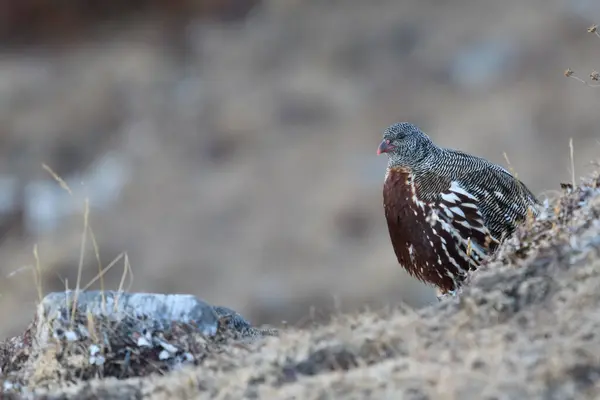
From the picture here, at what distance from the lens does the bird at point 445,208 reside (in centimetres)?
701

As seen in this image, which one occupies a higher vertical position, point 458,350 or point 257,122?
point 257,122

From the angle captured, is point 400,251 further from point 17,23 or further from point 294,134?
point 17,23

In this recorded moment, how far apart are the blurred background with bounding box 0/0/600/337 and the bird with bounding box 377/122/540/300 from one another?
684 cm

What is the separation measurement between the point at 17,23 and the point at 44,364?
72.8ft

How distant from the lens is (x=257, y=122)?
21.8 m

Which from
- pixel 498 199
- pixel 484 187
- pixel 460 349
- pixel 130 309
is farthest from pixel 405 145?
pixel 460 349

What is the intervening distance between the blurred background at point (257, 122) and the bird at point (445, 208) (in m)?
6.84

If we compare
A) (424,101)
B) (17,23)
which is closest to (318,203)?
(424,101)

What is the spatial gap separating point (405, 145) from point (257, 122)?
1417 cm

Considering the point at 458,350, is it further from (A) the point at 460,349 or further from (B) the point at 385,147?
(B) the point at 385,147

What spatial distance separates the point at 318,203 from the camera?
18953 millimetres

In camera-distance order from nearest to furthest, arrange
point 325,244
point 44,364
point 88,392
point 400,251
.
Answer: point 88,392
point 44,364
point 400,251
point 325,244

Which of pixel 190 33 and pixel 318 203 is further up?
pixel 190 33

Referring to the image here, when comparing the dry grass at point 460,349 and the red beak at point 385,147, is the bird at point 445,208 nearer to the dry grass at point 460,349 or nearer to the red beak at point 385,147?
the red beak at point 385,147
